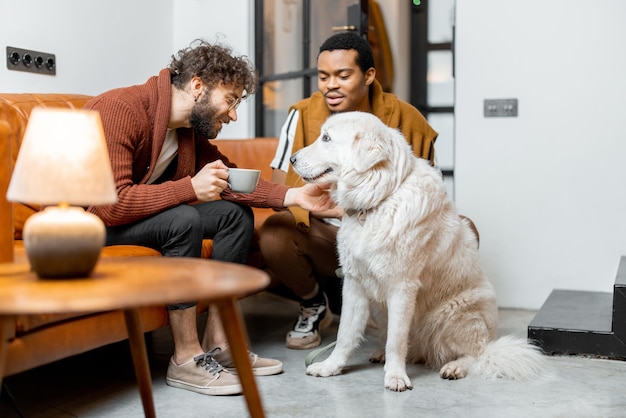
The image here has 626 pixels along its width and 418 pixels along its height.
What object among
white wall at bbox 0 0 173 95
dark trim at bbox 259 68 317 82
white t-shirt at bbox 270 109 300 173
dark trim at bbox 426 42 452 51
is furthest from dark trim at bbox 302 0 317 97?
dark trim at bbox 426 42 452 51

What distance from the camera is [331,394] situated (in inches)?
84.4

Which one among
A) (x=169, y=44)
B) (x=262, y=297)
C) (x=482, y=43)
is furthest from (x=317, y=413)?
Answer: (x=169, y=44)

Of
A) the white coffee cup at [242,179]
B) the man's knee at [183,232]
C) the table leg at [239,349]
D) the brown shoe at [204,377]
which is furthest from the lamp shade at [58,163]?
the brown shoe at [204,377]

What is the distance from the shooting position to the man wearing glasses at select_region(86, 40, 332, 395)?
212cm

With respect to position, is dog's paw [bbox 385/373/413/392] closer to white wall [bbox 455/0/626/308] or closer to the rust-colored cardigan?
the rust-colored cardigan

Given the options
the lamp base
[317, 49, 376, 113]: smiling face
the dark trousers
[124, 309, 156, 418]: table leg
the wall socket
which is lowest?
[124, 309, 156, 418]: table leg

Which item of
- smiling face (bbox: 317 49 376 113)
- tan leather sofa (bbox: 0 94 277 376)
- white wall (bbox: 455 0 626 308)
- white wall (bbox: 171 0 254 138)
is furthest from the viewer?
white wall (bbox: 171 0 254 138)

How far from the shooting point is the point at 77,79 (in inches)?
134

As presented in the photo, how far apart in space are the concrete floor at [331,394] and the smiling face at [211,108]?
0.84 meters

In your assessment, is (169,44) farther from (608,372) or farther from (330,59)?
(608,372)

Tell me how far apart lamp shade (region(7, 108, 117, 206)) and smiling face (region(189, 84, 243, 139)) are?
1155 mm

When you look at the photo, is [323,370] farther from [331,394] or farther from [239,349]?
[239,349]

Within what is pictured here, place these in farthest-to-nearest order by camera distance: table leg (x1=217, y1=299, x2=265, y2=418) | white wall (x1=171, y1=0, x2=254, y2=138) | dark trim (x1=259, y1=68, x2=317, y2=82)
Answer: white wall (x1=171, y1=0, x2=254, y2=138)
dark trim (x1=259, y1=68, x2=317, y2=82)
table leg (x1=217, y1=299, x2=265, y2=418)

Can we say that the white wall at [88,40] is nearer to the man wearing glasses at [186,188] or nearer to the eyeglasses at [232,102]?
the man wearing glasses at [186,188]
